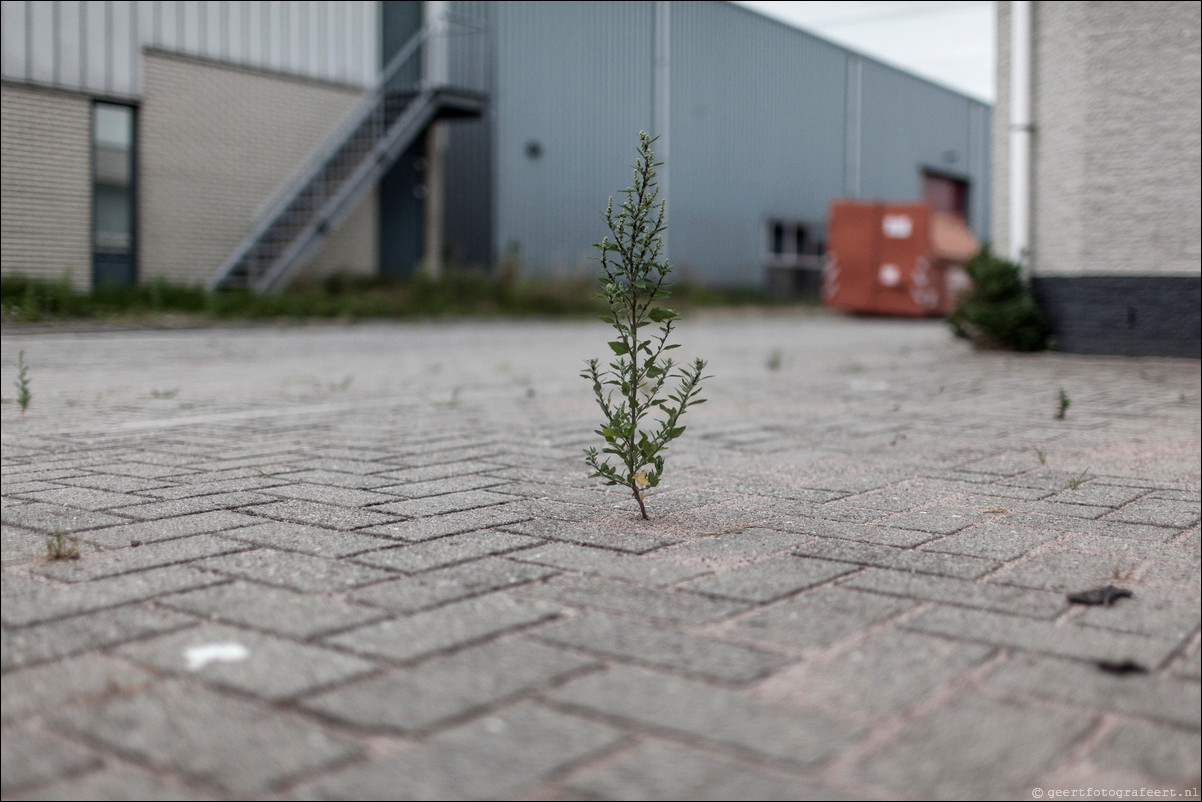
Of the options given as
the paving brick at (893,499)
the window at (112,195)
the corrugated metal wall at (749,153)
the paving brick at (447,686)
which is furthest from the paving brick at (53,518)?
the window at (112,195)

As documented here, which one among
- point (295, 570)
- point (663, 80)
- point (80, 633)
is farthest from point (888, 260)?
point (80, 633)

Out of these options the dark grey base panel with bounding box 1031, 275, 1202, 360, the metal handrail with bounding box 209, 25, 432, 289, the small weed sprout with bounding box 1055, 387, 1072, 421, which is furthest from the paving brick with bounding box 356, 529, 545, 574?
the metal handrail with bounding box 209, 25, 432, 289

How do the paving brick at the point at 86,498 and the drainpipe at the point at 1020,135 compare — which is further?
the drainpipe at the point at 1020,135

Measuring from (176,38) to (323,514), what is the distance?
14453 mm

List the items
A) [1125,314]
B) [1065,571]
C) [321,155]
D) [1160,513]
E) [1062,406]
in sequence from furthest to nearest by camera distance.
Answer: [321,155], [1125,314], [1062,406], [1160,513], [1065,571]

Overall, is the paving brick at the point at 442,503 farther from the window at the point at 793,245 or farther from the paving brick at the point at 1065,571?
the window at the point at 793,245

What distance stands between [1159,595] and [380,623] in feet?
5.15

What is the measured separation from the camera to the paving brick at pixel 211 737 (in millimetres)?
1616

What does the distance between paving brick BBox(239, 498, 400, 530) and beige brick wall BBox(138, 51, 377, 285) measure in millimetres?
13665

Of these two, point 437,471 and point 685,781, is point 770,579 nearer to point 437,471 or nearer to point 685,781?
point 685,781

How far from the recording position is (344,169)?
1761 cm

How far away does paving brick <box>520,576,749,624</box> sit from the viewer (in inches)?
91.2

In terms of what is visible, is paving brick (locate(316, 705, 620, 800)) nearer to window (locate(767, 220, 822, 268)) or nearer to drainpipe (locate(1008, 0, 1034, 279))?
drainpipe (locate(1008, 0, 1034, 279))

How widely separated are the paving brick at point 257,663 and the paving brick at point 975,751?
856 mm
